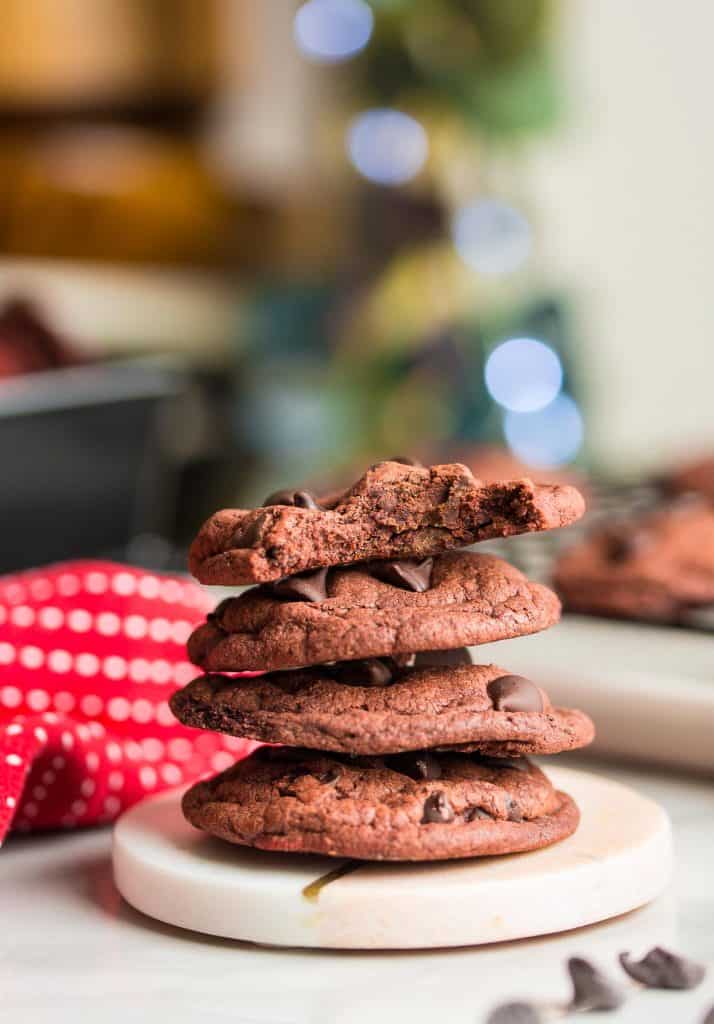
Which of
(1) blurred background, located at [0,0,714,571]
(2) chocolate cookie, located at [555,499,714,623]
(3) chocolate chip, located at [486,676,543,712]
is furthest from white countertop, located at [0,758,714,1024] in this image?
(1) blurred background, located at [0,0,714,571]

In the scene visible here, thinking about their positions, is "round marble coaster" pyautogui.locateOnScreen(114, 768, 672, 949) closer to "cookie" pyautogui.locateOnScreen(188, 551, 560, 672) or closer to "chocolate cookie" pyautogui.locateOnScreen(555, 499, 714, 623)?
"cookie" pyautogui.locateOnScreen(188, 551, 560, 672)

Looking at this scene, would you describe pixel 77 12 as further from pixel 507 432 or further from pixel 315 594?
pixel 315 594

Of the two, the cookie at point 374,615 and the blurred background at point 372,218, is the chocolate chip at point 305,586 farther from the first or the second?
the blurred background at point 372,218

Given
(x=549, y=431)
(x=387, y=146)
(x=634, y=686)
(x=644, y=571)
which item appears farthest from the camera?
(x=387, y=146)

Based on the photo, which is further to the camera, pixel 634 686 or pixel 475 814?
Answer: pixel 634 686

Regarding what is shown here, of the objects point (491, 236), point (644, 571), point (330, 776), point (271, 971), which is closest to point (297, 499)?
point (330, 776)

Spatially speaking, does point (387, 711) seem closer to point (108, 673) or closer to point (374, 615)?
point (374, 615)
